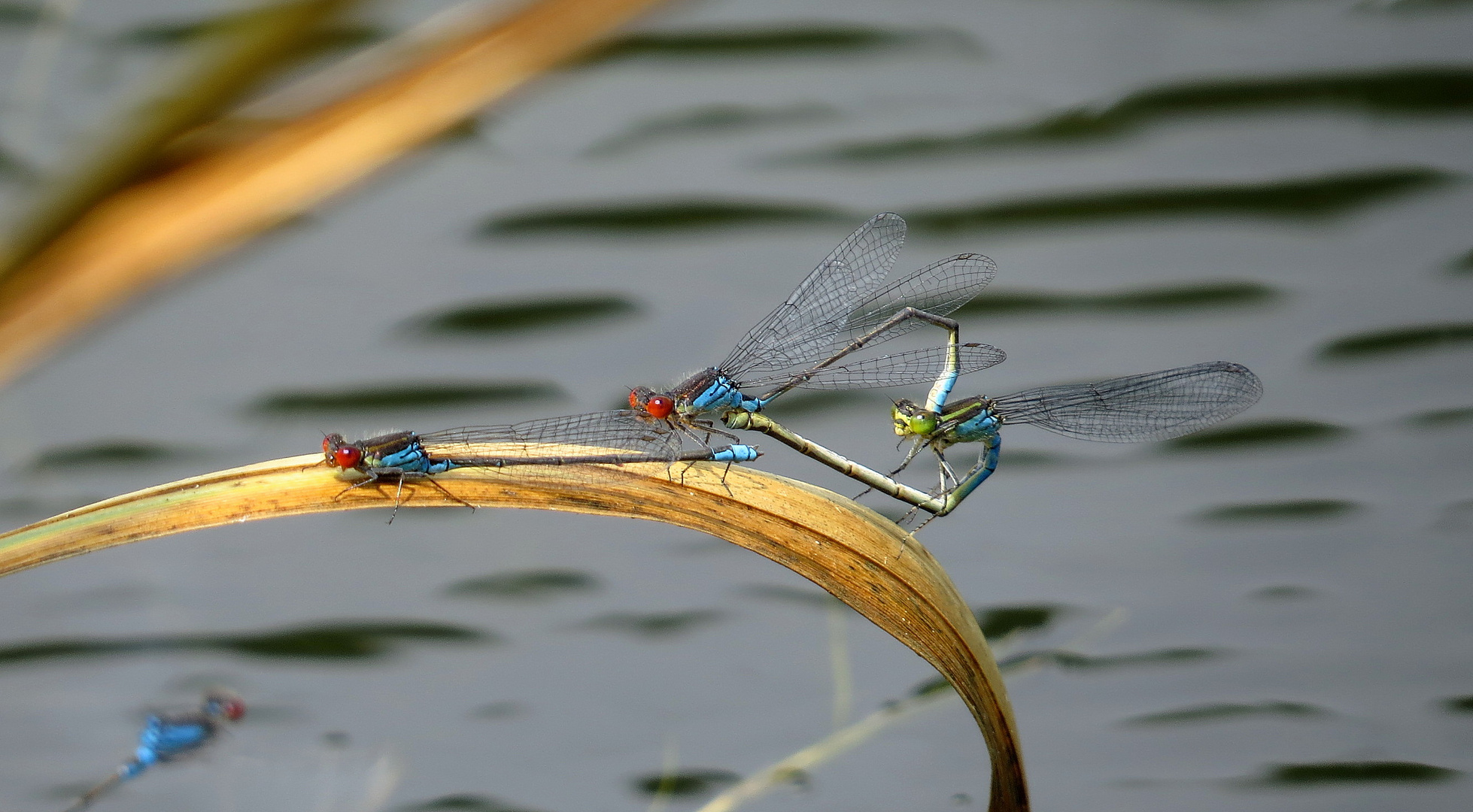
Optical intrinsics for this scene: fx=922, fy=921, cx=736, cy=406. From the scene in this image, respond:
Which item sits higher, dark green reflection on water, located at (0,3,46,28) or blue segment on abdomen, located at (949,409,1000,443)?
dark green reflection on water, located at (0,3,46,28)

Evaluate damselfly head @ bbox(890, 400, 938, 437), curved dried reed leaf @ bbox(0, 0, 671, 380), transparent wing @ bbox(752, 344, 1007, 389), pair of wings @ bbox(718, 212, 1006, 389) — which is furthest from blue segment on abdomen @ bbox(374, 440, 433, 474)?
curved dried reed leaf @ bbox(0, 0, 671, 380)

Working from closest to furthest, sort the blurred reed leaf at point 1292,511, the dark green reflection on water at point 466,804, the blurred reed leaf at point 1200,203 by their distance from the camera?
the dark green reflection on water at point 466,804
the blurred reed leaf at point 1292,511
the blurred reed leaf at point 1200,203

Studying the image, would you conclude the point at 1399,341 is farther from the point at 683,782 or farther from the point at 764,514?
the point at 764,514

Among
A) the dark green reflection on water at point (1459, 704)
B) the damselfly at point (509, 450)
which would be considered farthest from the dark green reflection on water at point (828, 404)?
the dark green reflection on water at point (1459, 704)

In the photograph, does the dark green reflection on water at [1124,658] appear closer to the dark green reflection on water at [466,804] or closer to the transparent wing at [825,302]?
the transparent wing at [825,302]

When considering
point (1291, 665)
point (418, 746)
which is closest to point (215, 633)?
point (418, 746)

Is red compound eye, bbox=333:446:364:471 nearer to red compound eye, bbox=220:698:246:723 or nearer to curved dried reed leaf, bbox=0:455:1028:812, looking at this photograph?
curved dried reed leaf, bbox=0:455:1028:812
